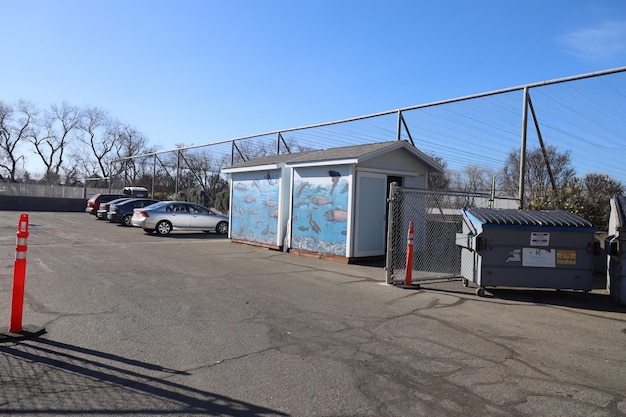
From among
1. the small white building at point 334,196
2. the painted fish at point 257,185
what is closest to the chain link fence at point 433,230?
the small white building at point 334,196

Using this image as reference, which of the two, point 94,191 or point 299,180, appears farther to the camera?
point 94,191

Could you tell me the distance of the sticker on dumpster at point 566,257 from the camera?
27.0 ft

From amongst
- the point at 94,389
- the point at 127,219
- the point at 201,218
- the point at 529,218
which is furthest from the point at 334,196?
the point at 127,219

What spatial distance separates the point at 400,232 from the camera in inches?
500

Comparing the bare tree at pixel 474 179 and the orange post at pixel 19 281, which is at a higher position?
the bare tree at pixel 474 179

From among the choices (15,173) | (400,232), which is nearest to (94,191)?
(15,173)

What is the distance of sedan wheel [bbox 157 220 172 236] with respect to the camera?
Answer: 1942cm

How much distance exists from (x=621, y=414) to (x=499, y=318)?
316 cm

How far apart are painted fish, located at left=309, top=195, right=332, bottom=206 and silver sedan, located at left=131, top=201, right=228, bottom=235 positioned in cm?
857

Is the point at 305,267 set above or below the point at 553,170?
below

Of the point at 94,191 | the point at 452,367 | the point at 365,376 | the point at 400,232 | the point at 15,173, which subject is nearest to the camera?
the point at 365,376

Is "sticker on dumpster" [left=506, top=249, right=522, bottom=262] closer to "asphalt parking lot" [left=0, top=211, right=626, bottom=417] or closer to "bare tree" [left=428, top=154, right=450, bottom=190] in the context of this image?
"asphalt parking lot" [left=0, top=211, right=626, bottom=417]

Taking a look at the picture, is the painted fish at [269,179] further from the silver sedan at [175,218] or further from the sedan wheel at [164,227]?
the sedan wheel at [164,227]

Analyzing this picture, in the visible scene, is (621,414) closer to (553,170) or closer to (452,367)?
(452,367)
